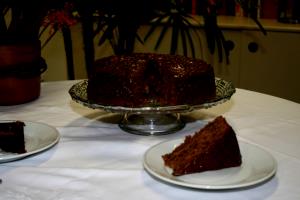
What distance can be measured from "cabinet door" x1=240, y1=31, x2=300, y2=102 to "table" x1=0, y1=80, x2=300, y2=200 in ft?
3.65

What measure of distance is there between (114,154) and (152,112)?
0.41ft

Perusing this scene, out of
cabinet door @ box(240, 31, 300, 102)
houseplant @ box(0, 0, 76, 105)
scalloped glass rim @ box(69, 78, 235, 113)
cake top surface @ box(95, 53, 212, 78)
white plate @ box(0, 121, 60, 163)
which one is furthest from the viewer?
cabinet door @ box(240, 31, 300, 102)

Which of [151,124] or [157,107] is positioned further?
[151,124]

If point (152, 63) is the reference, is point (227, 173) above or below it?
below

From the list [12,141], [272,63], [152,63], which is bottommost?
[272,63]

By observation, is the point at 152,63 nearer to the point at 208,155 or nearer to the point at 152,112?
the point at 152,112

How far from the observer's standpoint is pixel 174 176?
2.48ft

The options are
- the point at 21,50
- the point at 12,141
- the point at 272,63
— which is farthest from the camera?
the point at 272,63

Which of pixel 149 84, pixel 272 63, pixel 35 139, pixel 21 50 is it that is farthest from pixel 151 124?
pixel 272 63

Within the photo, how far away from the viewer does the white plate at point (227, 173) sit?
718 millimetres

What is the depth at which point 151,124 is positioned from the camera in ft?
3.62

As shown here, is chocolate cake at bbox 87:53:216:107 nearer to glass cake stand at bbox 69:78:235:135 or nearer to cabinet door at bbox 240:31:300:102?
glass cake stand at bbox 69:78:235:135

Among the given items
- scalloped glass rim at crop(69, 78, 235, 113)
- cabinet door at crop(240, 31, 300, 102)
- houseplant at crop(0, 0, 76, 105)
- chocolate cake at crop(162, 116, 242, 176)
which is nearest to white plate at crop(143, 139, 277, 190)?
chocolate cake at crop(162, 116, 242, 176)

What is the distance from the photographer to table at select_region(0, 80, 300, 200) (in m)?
0.75
